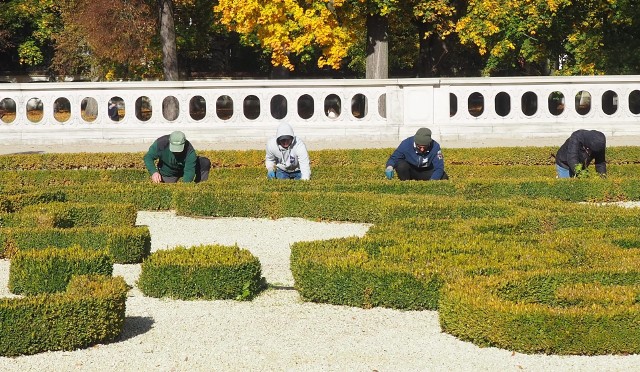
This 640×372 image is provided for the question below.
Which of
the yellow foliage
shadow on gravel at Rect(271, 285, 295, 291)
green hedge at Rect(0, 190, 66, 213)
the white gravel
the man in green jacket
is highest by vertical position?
the yellow foliage

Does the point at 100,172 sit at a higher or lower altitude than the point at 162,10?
lower

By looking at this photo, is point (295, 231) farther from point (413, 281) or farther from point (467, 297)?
point (467, 297)

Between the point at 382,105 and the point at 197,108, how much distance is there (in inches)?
532

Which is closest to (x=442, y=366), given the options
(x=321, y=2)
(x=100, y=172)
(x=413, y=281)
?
(x=413, y=281)

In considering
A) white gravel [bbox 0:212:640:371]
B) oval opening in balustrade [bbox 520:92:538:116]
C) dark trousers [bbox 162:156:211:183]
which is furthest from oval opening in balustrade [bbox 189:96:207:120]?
white gravel [bbox 0:212:640:371]

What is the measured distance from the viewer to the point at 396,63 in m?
53.2

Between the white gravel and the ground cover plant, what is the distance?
167 millimetres

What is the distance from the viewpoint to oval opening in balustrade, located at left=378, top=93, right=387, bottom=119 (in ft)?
92.3

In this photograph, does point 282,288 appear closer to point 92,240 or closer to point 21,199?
point 92,240

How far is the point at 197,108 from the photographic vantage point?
4072 cm

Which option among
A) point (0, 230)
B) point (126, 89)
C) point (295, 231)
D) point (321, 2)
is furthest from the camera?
point (321, 2)

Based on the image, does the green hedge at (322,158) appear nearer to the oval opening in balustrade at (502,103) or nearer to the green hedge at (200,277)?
the green hedge at (200,277)

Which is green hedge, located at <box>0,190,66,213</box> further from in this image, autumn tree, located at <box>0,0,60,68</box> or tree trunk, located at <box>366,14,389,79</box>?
autumn tree, located at <box>0,0,60,68</box>

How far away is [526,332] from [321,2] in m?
24.2
